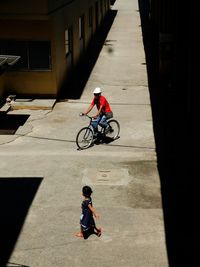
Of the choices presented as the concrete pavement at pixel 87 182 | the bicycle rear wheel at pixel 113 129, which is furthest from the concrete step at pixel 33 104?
the bicycle rear wheel at pixel 113 129

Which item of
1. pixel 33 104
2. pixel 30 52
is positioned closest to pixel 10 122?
pixel 33 104

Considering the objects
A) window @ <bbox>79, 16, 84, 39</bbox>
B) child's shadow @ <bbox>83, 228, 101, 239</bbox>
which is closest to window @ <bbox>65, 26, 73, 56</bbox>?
window @ <bbox>79, 16, 84, 39</bbox>

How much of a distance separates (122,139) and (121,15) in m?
41.3

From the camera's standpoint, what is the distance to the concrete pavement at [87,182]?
9117 millimetres

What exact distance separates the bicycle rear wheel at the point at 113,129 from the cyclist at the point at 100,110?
256mm

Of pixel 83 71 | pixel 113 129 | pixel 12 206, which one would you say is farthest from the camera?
pixel 83 71

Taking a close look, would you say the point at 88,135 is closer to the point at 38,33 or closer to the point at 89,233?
the point at 89,233

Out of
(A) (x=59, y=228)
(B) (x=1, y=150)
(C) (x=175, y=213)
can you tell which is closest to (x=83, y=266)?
(A) (x=59, y=228)

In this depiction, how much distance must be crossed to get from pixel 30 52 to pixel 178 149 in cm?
885

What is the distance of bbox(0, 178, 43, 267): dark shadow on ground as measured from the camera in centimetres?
939

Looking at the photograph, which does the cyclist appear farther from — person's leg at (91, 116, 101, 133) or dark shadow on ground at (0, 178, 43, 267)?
dark shadow on ground at (0, 178, 43, 267)

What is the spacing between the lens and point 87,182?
40.6 ft

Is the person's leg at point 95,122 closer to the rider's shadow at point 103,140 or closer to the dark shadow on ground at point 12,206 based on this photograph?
the rider's shadow at point 103,140

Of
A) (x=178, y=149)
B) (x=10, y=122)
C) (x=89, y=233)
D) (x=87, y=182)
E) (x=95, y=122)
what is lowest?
(x=10, y=122)
